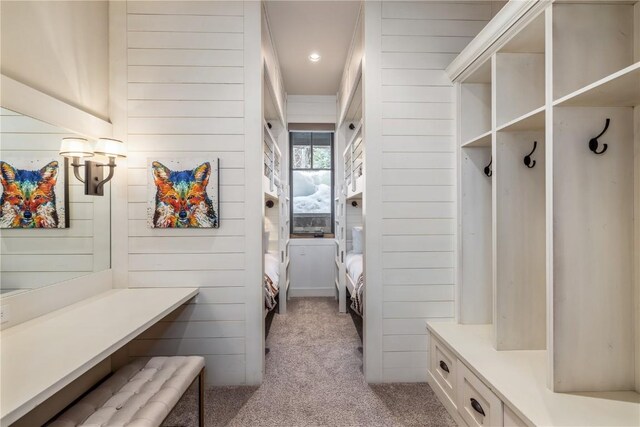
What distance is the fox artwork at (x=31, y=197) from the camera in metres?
1.38

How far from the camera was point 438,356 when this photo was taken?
1.99 meters

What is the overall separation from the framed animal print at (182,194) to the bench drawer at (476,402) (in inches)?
71.6

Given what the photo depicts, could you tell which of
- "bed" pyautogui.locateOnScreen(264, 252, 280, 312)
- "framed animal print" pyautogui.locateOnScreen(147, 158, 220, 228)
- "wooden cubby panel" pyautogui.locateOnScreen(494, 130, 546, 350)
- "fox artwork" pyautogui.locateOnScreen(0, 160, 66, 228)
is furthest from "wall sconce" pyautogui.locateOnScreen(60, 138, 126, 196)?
"wooden cubby panel" pyautogui.locateOnScreen(494, 130, 546, 350)

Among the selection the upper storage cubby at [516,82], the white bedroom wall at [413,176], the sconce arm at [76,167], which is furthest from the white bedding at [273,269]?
the upper storage cubby at [516,82]

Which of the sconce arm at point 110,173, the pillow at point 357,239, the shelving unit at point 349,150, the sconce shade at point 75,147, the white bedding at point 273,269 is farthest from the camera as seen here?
the pillow at point 357,239

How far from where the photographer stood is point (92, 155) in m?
1.81

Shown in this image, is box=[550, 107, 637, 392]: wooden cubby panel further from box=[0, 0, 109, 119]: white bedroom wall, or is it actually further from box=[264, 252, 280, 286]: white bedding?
box=[0, 0, 109, 119]: white bedroom wall

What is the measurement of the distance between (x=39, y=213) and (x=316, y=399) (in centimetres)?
190

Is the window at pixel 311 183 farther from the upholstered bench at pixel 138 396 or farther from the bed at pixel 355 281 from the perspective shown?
the upholstered bench at pixel 138 396

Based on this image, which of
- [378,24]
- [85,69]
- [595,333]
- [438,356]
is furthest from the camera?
[378,24]

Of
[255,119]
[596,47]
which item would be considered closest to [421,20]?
[596,47]

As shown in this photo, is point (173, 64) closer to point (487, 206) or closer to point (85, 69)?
point (85, 69)

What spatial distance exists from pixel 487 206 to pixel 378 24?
1479 millimetres

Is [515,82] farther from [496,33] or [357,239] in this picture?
[357,239]
